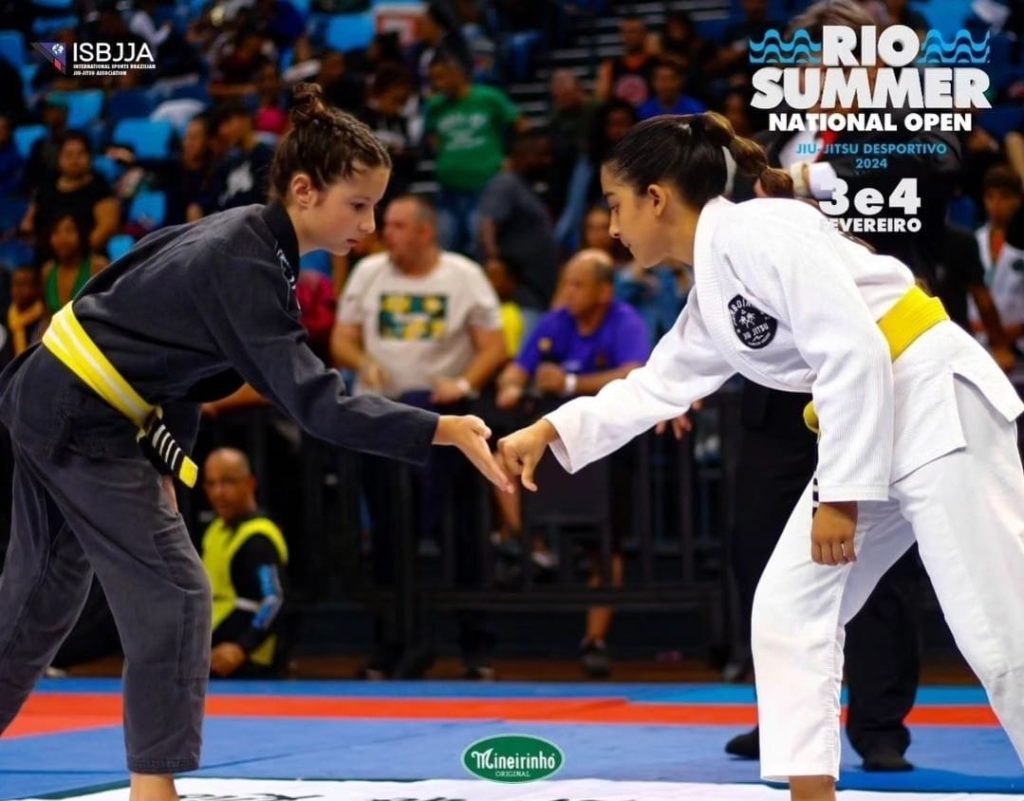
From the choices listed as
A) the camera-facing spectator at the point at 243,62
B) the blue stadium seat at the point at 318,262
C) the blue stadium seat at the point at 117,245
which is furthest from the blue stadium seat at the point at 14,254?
the camera-facing spectator at the point at 243,62

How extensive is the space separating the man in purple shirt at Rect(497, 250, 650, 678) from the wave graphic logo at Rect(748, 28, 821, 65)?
2.66m

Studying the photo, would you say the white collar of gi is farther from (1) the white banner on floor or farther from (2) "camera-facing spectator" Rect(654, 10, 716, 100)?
(2) "camera-facing spectator" Rect(654, 10, 716, 100)

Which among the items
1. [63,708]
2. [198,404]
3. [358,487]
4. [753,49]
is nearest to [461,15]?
[358,487]

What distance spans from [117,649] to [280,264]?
169 inches

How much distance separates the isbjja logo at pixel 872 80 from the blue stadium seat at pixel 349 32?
27.6ft

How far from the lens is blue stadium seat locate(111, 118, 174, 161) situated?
8.67 meters

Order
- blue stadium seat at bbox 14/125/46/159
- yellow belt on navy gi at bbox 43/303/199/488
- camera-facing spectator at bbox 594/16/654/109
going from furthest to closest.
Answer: camera-facing spectator at bbox 594/16/654/109, blue stadium seat at bbox 14/125/46/159, yellow belt on navy gi at bbox 43/303/199/488

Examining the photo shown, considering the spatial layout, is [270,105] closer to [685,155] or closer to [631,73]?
[631,73]

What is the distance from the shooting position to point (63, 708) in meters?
6.61

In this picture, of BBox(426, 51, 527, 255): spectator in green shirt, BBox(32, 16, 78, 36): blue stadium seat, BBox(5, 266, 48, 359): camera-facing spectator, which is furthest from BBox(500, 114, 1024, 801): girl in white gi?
BBox(426, 51, 527, 255): spectator in green shirt

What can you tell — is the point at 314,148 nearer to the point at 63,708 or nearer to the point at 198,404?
the point at 198,404

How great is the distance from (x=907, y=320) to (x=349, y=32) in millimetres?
10106

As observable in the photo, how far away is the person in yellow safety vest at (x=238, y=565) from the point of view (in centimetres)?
723

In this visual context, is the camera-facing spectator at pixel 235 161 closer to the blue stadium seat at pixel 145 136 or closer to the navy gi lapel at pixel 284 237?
the blue stadium seat at pixel 145 136
